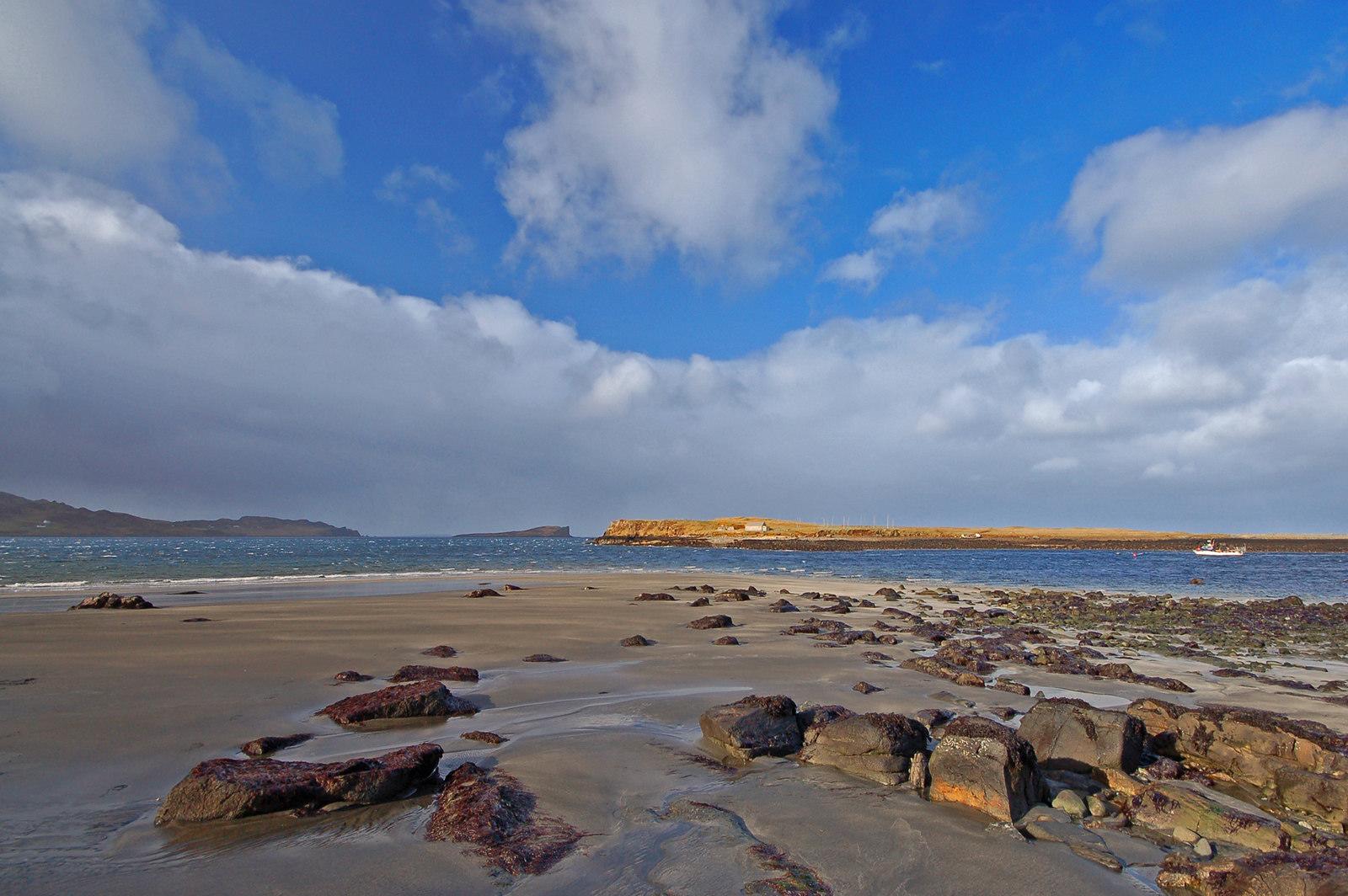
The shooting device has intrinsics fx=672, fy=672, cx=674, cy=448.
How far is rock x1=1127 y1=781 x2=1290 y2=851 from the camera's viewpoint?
5.77m

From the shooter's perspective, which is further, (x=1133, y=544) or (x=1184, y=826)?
(x=1133, y=544)

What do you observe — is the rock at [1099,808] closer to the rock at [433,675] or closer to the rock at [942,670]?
the rock at [942,670]

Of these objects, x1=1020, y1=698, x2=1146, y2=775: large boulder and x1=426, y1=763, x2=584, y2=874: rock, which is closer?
x1=426, y1=763, x2=584, y2=874: rock

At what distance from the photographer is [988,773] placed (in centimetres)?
642

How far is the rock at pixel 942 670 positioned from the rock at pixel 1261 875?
690 cm

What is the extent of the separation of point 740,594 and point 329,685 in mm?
19898

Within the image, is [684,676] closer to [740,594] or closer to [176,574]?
[740,594]

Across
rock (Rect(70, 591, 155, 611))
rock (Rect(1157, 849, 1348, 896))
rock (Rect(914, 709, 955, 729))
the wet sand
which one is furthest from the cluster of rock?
rock (Rect(70, 591, 155, 611))

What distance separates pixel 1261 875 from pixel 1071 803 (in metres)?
1.67

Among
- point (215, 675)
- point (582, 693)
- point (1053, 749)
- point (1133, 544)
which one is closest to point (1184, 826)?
point (1053, 749)

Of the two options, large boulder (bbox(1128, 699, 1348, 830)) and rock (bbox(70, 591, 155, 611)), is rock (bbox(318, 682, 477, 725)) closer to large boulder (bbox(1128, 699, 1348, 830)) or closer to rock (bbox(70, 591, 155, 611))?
large boulder (bbox(1128, 699, 1348, 830))

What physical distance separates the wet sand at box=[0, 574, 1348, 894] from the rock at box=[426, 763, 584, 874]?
145 mm

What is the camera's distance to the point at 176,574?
134 ft

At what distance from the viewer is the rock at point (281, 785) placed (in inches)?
221
